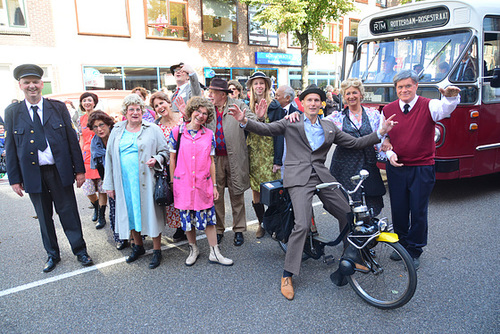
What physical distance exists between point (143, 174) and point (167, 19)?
1609cm

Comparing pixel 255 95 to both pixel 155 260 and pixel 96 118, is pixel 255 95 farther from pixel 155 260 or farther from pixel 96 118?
pixel 155 260

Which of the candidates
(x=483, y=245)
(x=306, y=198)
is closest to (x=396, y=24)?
(x=483, y=245)

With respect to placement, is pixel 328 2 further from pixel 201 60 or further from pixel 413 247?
pixel 413 247

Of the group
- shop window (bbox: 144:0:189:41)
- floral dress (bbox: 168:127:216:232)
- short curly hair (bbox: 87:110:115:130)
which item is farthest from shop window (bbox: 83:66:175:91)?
floral dress (bbox: 168:127:216:232)

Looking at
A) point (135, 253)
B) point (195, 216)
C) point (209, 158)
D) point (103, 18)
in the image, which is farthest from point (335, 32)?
point (135, 253)

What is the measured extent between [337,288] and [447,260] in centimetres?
140

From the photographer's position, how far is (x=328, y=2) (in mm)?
16547

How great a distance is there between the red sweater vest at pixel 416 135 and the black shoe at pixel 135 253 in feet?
10.2

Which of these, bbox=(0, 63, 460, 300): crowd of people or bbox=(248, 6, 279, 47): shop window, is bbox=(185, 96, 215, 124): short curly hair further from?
bbox=(248, 6, 279, 47): shop window

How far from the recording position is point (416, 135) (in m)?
3.57

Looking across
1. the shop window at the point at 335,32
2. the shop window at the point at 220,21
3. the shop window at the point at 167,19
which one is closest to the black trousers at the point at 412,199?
the shop window at the point at 167,19

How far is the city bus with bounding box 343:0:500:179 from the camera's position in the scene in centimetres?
540

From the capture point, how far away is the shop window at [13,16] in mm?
14000

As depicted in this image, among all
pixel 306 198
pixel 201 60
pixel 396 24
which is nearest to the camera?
pixel 306 198
